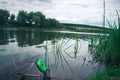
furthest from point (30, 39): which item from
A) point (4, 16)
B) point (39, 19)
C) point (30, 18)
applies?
point (4, 16)

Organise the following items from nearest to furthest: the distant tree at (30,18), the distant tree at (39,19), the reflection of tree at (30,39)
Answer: the reflection of tree at (30,39) → the distant tree at (39,19) → the distant tree at (30,18)

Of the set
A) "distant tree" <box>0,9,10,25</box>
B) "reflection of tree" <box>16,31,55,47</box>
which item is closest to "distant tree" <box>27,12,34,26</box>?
"distant tree" <box>0,9,10,25</box>

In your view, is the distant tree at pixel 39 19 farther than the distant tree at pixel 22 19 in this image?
No

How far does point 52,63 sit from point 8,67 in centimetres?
179

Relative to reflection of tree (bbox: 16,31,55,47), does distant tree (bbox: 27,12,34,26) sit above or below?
above

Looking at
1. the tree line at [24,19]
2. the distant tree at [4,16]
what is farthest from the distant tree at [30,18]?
the distant tree at [4,16]

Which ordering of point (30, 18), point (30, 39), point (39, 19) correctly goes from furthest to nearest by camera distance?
point (30, 18) < point (39, 19) < point (30, 39)

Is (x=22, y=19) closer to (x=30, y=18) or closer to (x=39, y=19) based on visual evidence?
(x=30, y=18)

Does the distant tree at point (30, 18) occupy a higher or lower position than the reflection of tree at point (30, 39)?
higher

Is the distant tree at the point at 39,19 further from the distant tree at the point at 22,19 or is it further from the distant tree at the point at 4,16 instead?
the distant tree at the point at 4,16

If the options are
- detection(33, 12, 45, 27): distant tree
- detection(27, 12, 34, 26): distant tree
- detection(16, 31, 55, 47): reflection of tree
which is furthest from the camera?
detection(27, 12, 34, 26): distant tree

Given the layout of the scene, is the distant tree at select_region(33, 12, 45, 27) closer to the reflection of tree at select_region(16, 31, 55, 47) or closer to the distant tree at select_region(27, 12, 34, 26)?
the distant tree at select_region(27, 12, 34, 26)

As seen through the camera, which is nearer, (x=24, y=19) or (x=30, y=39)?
(x=30, y=39)

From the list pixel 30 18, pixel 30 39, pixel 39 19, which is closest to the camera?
pixel 30 39
